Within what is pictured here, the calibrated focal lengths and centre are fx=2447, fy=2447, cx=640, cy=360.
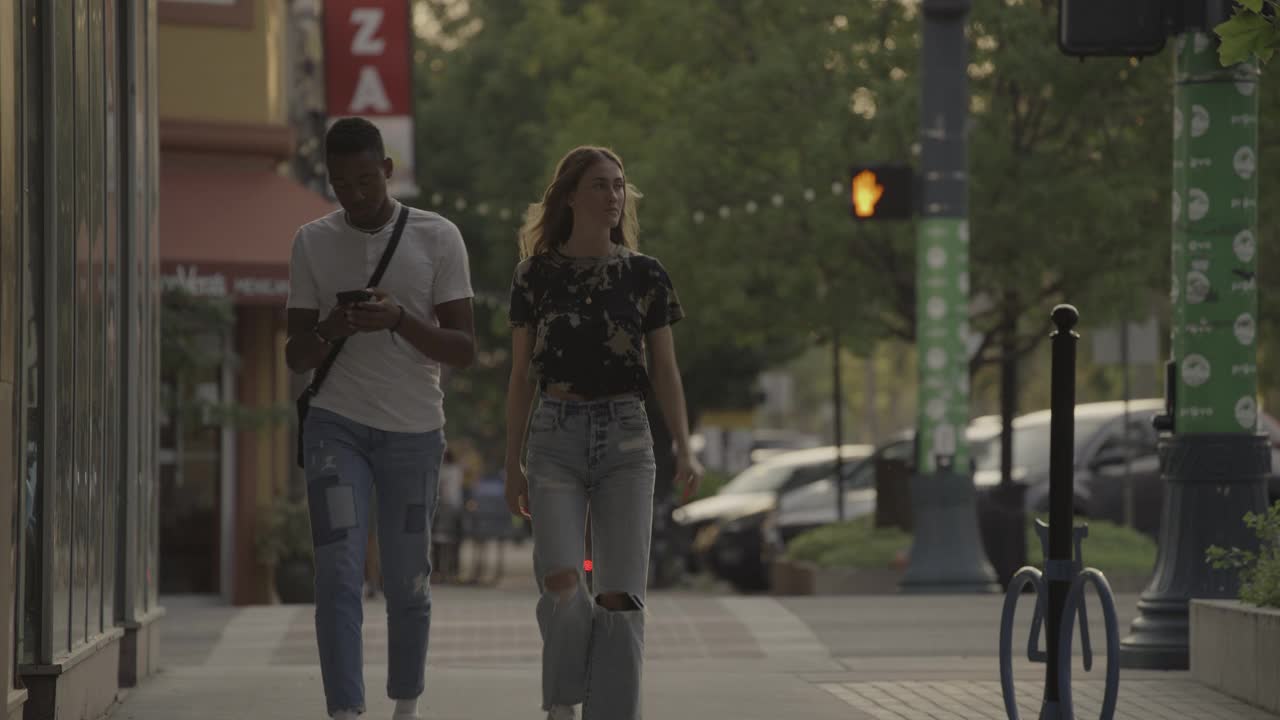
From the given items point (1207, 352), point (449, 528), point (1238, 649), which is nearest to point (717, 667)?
point (1238, 649)

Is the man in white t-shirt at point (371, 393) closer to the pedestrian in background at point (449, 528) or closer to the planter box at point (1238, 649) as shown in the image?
the planter box at point (1238, 649)

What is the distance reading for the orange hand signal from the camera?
17.1m

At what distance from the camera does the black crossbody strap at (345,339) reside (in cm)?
723

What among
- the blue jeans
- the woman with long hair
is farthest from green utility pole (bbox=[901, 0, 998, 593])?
the woman with long hair

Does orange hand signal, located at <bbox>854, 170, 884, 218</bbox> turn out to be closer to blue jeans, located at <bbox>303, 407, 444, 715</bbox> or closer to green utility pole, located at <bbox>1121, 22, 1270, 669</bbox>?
green utility pole, located at <bbox>1121, 22, 1270, 669</bbox>

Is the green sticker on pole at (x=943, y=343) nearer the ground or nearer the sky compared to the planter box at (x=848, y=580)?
nearer the sky

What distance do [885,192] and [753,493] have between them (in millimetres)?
10721

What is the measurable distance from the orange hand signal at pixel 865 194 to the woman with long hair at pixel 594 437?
1013 cm

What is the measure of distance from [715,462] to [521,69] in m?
7.18

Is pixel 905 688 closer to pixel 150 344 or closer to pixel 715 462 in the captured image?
pixel 150 344

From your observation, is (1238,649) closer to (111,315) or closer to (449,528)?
(111,315)

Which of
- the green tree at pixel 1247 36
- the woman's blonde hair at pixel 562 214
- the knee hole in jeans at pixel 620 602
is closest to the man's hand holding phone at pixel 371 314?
the woman's blonde hair at pixel 562 214

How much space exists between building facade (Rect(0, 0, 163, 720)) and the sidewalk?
566 millimetres

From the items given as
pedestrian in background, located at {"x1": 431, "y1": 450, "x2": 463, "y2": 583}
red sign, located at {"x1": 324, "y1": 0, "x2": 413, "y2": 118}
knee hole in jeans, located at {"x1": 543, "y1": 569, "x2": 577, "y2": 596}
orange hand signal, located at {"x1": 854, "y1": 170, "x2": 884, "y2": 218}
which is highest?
red sign, located at {"x1": 324, "y1": 0, "x2": 413, "y2": 118}
